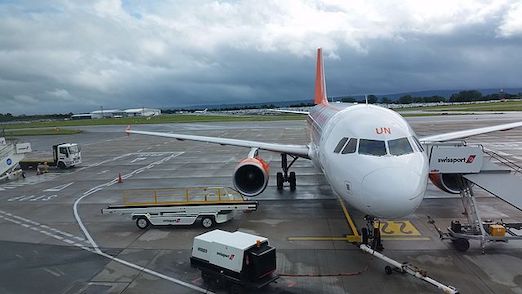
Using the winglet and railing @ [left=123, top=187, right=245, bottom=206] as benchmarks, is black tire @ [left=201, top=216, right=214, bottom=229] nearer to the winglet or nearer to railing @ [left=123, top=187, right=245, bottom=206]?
railing @ [left=123, top=187, right=245, bottom=206]

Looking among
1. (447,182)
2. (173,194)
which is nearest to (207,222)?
(173,194)

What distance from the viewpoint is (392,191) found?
10.7 m

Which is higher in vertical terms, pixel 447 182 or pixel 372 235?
pixel 447 182

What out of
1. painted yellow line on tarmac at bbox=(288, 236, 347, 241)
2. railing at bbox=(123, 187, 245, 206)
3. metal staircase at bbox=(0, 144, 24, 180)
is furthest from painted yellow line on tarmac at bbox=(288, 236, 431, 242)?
metal staircase at bbox=(0, 144, 24, 180)

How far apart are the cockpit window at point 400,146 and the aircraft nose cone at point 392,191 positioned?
2.70ft

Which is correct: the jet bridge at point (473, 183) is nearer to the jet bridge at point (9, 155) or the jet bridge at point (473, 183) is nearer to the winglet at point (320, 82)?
the winglet at point (320, 82)

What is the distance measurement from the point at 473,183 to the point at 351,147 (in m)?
4.78

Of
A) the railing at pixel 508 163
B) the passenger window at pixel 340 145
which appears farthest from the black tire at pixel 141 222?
the railing at pixel 508 163

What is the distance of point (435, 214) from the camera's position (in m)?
17.6

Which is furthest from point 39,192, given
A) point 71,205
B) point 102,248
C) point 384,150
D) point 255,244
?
point 384,150

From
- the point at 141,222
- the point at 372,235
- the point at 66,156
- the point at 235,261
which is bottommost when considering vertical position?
the point at 141,222

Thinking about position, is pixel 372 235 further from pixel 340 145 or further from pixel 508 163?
pixel 508 163

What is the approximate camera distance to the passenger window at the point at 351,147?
40.9ft

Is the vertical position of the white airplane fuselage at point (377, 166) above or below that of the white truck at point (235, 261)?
above
